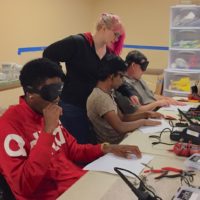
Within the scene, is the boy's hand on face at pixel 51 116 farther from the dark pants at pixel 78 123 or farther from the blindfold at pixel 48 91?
the dark pants at pixel 78 123

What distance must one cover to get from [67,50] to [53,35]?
6.39 ft

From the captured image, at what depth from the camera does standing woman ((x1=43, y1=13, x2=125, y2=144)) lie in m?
2.47

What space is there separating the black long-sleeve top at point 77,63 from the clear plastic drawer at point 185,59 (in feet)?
7.64

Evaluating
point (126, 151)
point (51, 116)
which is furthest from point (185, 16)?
point (51, 116)

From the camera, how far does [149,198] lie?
94 cm

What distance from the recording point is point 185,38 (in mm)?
4574

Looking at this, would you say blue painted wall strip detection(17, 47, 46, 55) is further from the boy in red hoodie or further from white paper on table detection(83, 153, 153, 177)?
white paper on table detection(83, 153, 153, 177)

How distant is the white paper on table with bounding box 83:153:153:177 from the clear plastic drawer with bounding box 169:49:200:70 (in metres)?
3.16

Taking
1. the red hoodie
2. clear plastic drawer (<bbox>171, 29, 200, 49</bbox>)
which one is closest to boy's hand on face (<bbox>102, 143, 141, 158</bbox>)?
the red hoodie

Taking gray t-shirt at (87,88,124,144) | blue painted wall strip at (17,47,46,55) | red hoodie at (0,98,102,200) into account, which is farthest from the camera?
blue painted wall strip at (17,47,46,55)

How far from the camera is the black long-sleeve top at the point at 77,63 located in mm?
2482

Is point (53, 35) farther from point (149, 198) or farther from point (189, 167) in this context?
point (149, 198)

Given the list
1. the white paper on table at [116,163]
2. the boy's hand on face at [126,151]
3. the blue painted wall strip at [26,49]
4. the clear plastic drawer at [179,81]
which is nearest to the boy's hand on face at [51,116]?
the white paper on table at [116,163]

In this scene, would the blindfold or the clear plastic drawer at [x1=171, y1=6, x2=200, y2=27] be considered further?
the clear plastic drawer at [x1=171, y1=6, x2=200, y2=27]
